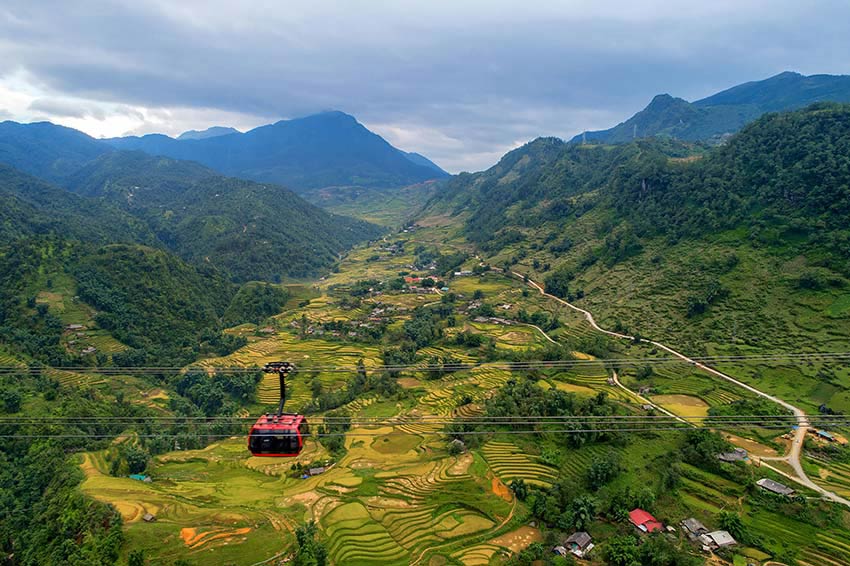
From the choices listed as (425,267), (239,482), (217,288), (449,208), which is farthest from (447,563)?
(449,208)

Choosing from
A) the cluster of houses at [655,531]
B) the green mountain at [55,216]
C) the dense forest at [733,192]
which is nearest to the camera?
the cluster of houses at [655,531]

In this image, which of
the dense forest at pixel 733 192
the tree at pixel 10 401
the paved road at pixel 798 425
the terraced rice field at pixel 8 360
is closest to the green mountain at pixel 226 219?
the dense forest at pixel 733 192

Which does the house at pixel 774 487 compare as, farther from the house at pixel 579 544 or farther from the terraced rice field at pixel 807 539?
the house at pixel 579 544

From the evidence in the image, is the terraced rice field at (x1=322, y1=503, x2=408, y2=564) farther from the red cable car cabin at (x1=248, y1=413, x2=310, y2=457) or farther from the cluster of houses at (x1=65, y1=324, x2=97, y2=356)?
the cluster of houses at (x1=65, y1=324, x2=97, y2=356)

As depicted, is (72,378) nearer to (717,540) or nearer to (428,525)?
(428,525)

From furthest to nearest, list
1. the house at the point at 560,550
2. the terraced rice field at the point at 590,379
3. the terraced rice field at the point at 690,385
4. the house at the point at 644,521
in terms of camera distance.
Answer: the terraced rice field at the point at 590,379 < the terraced rice field at the point at 690,385 < the house at the point at 644,521 < the house at the point at 560,550

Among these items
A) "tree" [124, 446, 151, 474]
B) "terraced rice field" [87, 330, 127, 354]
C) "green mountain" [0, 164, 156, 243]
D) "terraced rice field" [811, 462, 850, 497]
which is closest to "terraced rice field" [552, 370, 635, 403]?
"terraced rice field" [811, 462, 850, 497]
